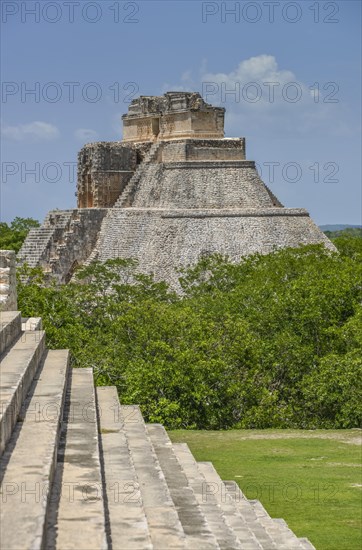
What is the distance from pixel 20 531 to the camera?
611 cm

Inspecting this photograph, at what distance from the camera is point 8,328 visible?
11414 millimetres

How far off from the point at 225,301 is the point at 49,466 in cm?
2180

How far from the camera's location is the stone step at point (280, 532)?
10103mm

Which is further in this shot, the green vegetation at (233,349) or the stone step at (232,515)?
the green vegetation at (233,349)

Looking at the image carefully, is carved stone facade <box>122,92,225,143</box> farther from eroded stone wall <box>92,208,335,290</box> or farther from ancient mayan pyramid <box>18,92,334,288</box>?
eroded stone wall <box>92,208,335,290</box>

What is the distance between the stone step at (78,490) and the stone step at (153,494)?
0.47 m

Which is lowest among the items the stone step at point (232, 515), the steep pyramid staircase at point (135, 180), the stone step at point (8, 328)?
the stone step at point (232, 515)

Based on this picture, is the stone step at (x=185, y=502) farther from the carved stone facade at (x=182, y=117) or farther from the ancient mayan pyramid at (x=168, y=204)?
the carved stone facade at (x=182, y=117)

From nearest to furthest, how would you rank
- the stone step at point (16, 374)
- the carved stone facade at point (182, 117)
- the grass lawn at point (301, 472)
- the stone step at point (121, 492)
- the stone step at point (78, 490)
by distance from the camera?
the stone step at point (78, 490)
the stone step at point (121, 492)
the stone step at point (16, 374)
the grass lawn at point (301, 472)
the carved stone facade at point (182, 117)

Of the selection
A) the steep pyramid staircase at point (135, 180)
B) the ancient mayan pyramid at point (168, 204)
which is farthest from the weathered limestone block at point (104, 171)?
the steep pyramid staircase at point (135, 180)

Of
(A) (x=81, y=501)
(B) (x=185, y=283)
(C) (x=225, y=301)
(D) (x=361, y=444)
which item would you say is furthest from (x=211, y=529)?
(B) (x=185, y=283)

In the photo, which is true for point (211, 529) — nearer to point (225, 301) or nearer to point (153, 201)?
point (225, 301)

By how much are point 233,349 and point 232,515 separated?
13.7 m

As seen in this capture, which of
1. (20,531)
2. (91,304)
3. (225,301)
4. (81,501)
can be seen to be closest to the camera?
(20,531)
